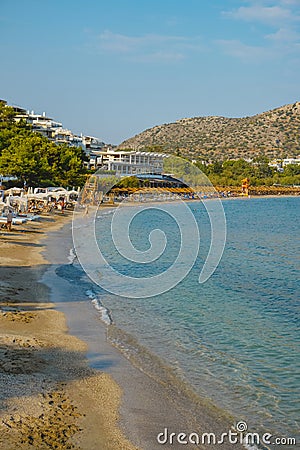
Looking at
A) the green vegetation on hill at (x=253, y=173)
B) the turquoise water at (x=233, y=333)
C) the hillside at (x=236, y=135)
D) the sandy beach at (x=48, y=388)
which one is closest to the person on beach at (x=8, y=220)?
the turquoise water at (x=233, y=333)

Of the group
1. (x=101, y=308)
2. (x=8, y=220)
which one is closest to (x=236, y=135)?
(x=8, y=220)

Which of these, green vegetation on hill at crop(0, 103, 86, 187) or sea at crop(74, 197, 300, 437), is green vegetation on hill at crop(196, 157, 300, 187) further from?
sea at crop(74, 197, 300, 437)

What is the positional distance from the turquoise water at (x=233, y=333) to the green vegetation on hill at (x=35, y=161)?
2552 cm

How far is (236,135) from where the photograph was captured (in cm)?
18638

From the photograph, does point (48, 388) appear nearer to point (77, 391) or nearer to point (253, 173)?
point (77, 391)

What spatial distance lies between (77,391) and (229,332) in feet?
19.4

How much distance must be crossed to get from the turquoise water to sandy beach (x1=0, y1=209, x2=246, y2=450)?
0.68m

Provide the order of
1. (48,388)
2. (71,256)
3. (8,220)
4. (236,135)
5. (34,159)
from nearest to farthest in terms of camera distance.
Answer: (48,388) < (71,256) < (8,220) < (34,159) < (236,135)

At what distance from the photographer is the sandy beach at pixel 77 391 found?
702cm

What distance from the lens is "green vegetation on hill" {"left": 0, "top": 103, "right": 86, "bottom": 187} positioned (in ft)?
159

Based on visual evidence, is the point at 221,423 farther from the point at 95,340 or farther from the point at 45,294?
the point at 45,294

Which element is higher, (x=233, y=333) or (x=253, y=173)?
(x=253, y=173)

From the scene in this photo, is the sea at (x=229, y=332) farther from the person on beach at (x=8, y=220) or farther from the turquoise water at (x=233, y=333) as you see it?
the person on beach at (x=8, y=220)

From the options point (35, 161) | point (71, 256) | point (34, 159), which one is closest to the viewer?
point (71, 256)
